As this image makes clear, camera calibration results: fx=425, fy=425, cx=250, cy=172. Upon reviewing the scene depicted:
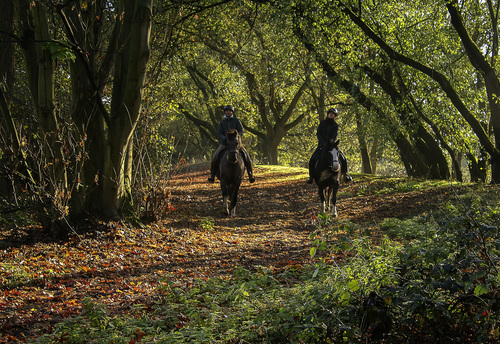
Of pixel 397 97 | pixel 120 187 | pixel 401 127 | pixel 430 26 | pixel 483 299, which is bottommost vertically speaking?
pixel 483 299

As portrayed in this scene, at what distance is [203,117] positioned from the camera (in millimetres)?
41438

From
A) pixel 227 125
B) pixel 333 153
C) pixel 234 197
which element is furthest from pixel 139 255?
pixel 333 153

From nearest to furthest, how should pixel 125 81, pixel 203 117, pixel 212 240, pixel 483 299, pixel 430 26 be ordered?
1. pixel 483 299
2. pixel 125 81
3. pixel 212 240
4. pixel 430 26
5. pixel 203 117

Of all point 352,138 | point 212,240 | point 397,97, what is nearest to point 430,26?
point 397,97

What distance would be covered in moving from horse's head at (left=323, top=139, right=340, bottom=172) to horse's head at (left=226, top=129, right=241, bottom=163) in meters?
2.77

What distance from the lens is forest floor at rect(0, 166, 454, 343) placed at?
5.97 m

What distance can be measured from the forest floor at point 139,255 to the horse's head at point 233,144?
2090 millimetres

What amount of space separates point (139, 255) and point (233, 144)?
5.43 meters

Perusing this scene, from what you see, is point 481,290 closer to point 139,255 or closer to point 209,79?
point 139,255

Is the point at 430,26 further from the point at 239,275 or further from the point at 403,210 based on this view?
the point at 239,275

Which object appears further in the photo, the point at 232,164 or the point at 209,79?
the point at 209,79

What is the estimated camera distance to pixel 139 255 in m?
8.79

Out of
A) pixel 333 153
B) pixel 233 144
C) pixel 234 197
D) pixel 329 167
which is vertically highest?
pixel 233 144

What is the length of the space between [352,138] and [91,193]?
3560 centimetres
